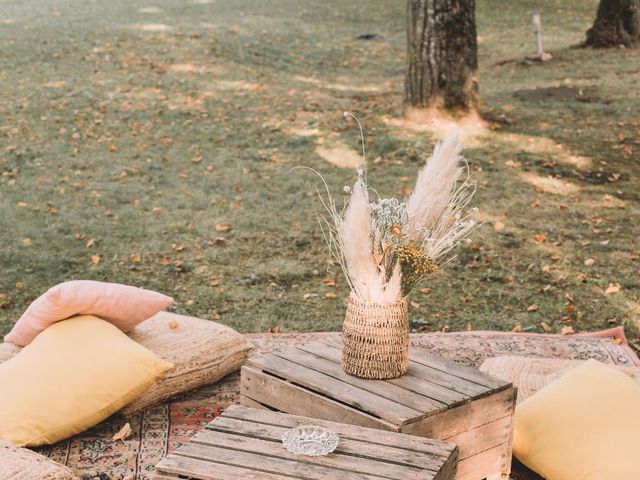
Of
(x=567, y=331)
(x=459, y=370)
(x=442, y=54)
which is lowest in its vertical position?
(x=567, y=331)

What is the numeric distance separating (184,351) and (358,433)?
5.33 ft

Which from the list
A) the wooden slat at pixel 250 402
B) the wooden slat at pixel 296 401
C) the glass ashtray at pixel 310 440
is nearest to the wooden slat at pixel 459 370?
the wooden slat at pixel 296 401

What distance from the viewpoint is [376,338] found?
314cm

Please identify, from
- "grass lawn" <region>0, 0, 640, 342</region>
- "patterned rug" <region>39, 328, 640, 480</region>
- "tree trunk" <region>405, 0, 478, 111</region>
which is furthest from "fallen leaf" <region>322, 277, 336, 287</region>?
"tree trunk" <region>405, 0, 478, 111</region>

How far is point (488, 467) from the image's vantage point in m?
3.34

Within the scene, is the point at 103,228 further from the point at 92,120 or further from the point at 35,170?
the point at 92,120

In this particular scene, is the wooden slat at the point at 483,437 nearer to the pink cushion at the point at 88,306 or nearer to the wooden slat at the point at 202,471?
the wooden slat at the point at 202,471

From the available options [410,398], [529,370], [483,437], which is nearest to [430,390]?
[410,398]

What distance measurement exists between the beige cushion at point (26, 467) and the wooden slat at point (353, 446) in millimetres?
638

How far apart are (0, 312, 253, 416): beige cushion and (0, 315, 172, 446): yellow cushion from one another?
20cm

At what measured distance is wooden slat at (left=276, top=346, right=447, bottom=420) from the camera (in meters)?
3.00

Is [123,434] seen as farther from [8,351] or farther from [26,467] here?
[8,351]

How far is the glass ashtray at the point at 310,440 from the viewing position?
103 inches

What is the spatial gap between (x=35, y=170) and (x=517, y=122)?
5.10 m
